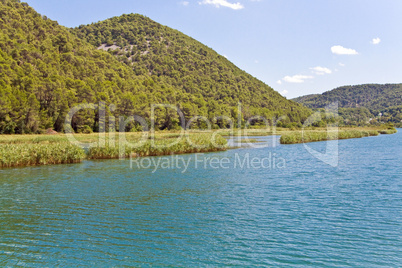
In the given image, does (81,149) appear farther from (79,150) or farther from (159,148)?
(159,148)

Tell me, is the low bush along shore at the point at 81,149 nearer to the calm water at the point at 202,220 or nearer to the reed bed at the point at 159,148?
the reed bed at the point at 159,148

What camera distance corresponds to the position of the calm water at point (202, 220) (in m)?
12.1

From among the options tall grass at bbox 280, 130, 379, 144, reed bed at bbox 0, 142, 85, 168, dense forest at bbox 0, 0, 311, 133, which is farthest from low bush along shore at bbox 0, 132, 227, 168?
tall grass at bbox 280, 130, 379, 144

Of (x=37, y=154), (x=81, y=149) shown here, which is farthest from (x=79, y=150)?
(x=37, y=154)

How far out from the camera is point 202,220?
1647 cm

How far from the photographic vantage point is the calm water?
1209 cm

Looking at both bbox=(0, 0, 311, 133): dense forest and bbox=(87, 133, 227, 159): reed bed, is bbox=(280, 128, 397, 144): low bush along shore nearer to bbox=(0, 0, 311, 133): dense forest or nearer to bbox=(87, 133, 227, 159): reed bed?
bbox=(87, 133, 227, 159): reed bed

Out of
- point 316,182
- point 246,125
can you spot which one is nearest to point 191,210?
point 316,182

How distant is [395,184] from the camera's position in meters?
24.5

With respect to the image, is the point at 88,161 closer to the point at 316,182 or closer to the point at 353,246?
the point at 316,182

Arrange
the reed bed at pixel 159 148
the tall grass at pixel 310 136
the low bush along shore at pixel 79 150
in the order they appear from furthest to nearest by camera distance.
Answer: the tall grass at pixel 310 136 < the reed bed at pixel 159 148 < the low bush along shore at pixel 79 150

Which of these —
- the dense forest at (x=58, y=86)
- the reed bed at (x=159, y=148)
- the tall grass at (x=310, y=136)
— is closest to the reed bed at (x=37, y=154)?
the reed bed at (x=159, y=148)

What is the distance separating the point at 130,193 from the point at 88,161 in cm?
1892

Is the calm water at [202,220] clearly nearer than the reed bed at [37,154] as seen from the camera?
Yes
